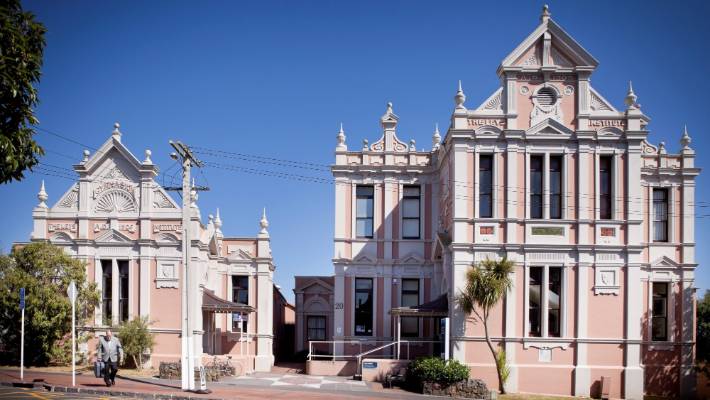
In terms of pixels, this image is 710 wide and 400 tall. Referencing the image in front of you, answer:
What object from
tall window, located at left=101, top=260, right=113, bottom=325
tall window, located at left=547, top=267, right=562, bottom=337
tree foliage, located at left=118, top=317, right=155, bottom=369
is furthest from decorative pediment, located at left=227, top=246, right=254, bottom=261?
tall window, located at left=547, top=267, right=562, bottom=337

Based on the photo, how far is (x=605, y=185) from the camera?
32.0m

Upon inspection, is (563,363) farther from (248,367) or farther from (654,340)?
(248,367)

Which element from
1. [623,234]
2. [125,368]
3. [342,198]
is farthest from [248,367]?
[623,234]

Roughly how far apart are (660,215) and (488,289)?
10.6m

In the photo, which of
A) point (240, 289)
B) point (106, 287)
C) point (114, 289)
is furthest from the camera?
point (240, 289)

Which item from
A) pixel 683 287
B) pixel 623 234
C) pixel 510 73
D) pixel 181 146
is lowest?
pixel 683 287

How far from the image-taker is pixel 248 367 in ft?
120

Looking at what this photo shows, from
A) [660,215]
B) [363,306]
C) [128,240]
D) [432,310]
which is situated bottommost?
[363,306]

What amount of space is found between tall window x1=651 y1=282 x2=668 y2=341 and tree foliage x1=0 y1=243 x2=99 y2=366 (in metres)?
24.2

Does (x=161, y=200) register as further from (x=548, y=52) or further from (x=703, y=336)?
(x=703, y=336)

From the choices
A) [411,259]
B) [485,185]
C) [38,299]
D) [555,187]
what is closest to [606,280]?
[555,187]

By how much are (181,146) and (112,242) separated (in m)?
9.02

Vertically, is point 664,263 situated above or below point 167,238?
below

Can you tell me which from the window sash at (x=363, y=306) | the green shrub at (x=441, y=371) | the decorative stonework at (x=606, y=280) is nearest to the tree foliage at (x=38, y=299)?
the window sash at (x=363, y=306)
